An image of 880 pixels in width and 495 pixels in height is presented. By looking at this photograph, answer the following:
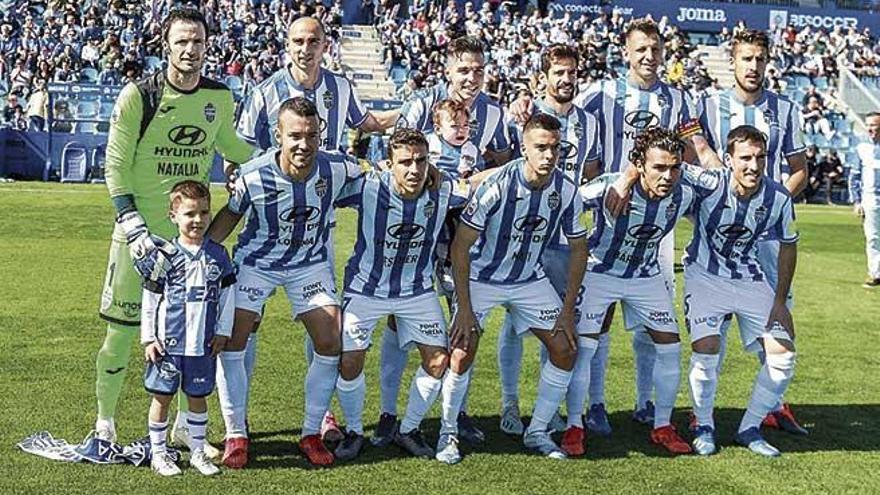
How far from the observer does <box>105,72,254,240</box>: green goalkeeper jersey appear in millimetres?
5707

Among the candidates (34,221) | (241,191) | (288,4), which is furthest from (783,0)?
(241,191)

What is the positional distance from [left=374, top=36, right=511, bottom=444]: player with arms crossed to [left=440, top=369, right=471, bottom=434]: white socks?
360mm

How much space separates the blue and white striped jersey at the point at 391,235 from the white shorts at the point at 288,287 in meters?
0.20

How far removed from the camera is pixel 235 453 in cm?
577

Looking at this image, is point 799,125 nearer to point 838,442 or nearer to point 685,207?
point 685,207

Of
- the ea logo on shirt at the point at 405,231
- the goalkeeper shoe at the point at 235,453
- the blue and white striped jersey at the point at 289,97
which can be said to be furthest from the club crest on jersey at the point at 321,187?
the goalkeeper shoe at the point at 235,453

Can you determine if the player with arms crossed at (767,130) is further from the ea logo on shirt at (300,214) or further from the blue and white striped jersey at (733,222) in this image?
the ea logo on shirt at (300,214)

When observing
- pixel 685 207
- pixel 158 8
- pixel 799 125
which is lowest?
pixel 685 207

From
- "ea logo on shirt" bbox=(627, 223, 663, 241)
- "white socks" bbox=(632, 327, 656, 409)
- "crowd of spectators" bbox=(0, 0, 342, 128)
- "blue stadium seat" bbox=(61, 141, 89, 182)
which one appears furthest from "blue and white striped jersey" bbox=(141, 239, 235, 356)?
"crowd of spectators" bbox=(0, 0, 342, 128)

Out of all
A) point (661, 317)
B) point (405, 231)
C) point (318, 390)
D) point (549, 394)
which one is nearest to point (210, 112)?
point (405, 231)

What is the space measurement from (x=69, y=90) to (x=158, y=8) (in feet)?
21.6

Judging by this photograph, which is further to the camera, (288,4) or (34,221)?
(288,4)

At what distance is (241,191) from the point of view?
5.90 m

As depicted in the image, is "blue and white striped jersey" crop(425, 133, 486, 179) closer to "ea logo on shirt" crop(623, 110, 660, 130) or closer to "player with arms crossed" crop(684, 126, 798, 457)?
"ea logo on shirt" crop(623, 110, 660, 130)
